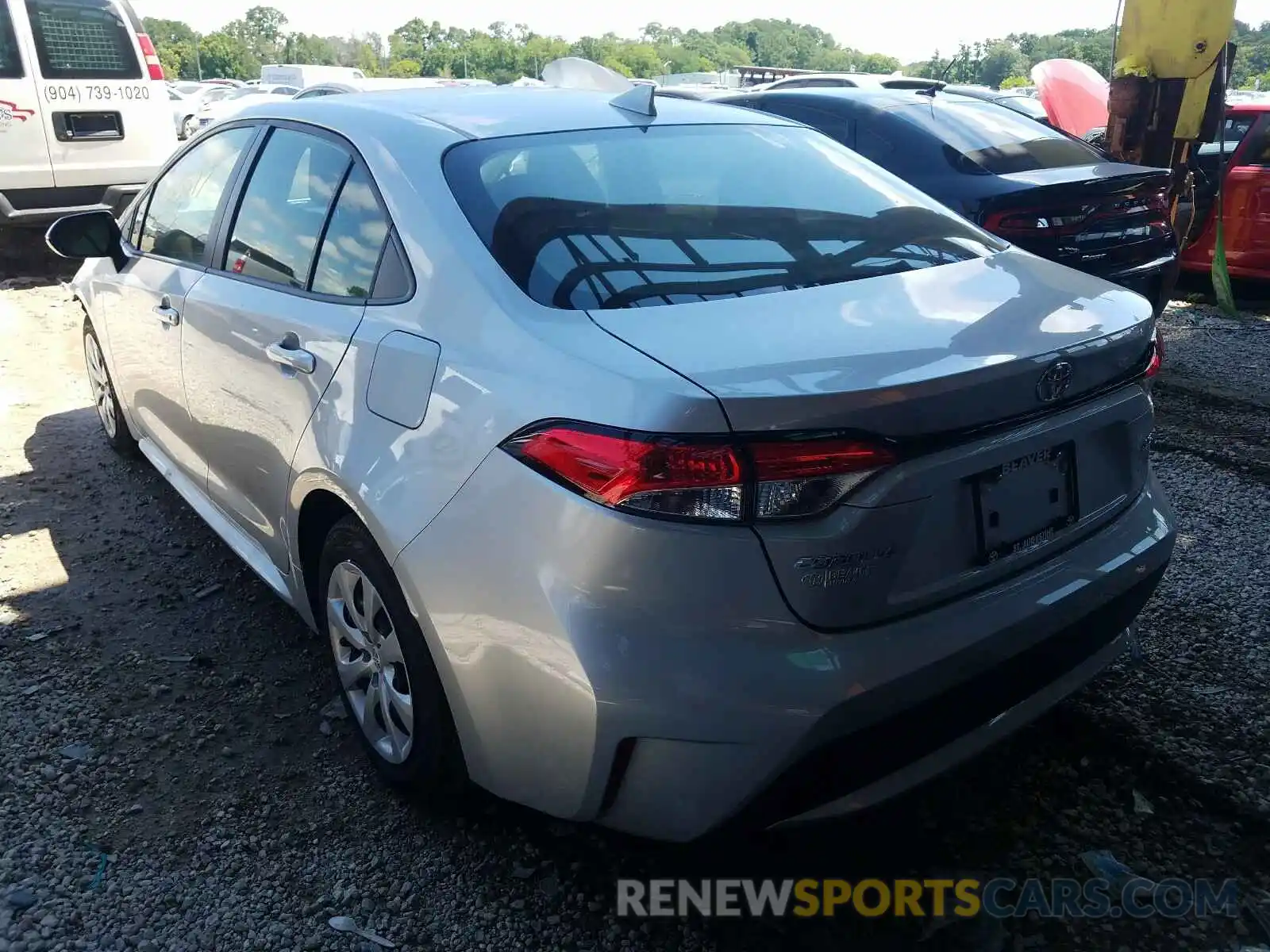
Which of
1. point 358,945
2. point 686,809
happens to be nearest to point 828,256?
point 686,809

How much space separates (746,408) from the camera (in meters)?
1.72

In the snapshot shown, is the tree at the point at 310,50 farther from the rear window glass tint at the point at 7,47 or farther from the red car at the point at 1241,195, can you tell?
the red car at the point at 1241,195

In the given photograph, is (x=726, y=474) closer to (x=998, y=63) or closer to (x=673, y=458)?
(x=673, y=458)

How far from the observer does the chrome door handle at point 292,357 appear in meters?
2.52

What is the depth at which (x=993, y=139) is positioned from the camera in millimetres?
5688

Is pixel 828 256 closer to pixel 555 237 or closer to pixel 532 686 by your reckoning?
pixel 555 237

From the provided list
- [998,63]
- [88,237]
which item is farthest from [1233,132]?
[998,63]

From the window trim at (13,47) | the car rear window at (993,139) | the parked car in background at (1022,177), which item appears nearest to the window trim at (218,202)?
the parked car in background at (1022,177)

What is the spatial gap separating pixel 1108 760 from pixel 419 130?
2347 mm

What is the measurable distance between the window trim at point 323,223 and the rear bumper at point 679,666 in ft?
2.20

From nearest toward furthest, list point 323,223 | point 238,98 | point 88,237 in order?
point 323,223, point 88,237, point 238,98

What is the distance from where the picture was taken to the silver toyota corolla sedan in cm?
176

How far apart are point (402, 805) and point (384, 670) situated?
37 centimetres

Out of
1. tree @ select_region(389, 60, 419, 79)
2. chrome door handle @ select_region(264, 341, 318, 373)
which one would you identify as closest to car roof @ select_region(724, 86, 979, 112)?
chrome door handle @ select_region(264, 341, 318, 373)
